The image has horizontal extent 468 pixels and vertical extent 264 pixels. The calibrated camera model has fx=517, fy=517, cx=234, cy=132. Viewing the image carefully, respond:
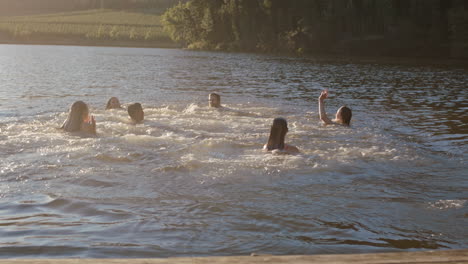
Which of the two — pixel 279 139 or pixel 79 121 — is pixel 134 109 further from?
pixel 279 139

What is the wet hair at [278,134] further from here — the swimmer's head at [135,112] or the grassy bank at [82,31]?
the grassy bank at [82,31]

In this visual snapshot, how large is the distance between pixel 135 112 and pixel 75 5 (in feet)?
624

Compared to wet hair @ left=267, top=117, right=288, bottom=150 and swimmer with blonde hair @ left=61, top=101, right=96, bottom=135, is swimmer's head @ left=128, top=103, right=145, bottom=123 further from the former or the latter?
wet hair @ left=267, top=117, right=288, bottom=150

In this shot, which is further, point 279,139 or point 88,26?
point 88,26

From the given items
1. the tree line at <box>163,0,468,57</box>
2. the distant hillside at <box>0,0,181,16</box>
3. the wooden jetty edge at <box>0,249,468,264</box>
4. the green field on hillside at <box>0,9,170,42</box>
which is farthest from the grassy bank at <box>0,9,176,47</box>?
the wooden jetty edge at <box>0,249,468,264</box>

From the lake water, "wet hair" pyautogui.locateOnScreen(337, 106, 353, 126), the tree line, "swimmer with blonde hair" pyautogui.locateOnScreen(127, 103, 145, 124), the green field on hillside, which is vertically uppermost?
the green field on hillside

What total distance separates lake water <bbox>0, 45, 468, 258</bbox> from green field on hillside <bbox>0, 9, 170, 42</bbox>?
4804 inches

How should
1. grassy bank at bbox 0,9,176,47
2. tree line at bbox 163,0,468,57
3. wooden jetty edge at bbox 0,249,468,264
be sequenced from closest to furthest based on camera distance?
wooden jetty edge at bbox 0,249,468,264
tree line at bbox 163,0,468,57
grassy bank at bbox 0,9,176,47


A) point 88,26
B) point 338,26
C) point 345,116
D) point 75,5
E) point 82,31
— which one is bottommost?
point 345,116

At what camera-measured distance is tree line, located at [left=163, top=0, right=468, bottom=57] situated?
67.8 m

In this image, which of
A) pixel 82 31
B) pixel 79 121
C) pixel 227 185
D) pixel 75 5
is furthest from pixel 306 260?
pixel 75 5

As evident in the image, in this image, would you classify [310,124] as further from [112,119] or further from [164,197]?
[164,197]

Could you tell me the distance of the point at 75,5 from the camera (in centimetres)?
19138

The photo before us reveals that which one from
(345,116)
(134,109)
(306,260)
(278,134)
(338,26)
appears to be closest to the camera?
(306,260)
